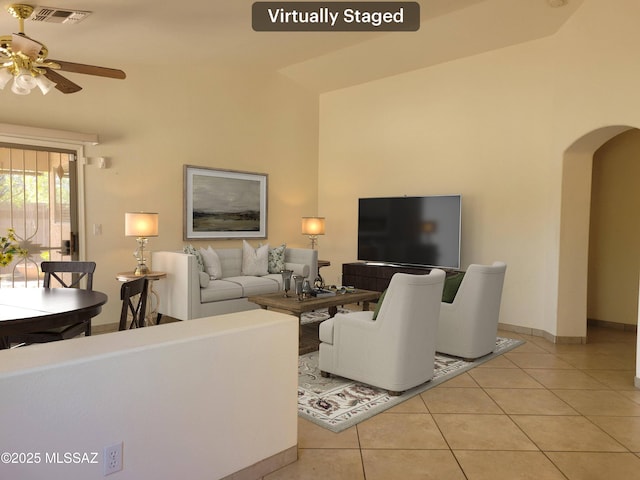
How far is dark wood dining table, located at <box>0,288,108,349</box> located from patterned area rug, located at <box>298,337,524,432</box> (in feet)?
5.07

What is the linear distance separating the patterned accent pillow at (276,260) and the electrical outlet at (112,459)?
4.94 metres

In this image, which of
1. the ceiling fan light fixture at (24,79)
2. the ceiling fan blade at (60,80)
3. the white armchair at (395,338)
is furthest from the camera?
the ceiling fan blade at (60,80)

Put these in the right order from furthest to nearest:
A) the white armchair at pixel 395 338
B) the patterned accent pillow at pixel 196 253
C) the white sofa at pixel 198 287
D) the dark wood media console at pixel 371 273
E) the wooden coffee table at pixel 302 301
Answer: the dark wood media console at pixel 371 273
the patterned accent pillow at pixel 196 253
the white sofa at pixel 198 287
the wooden coffee table at pixel 302 301
the white armchair at pixel 395 338

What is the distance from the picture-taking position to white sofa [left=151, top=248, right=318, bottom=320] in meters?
5.41

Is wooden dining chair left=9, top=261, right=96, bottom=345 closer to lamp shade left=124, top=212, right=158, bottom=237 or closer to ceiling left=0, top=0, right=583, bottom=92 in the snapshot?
lamp shade left=124, top=212, right=158, bottom=237

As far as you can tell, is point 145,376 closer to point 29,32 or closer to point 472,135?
point 29,32

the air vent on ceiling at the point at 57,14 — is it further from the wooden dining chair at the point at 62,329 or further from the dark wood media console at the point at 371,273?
the dark wood media console at the point at 371,273

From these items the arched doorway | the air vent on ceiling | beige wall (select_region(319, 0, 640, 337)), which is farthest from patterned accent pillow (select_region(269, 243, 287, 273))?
the air vent on ceiling

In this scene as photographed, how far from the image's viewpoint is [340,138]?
25.4ft

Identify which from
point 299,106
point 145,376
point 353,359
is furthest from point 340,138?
point 145,376

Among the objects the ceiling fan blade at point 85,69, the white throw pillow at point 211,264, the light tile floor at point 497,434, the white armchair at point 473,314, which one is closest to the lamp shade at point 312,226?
the white throw pillow at point 211,264

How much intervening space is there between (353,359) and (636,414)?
2.01 m

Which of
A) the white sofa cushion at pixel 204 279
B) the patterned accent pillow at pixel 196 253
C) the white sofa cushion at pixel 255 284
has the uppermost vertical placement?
the patterned accent pillow at pixel 196 253

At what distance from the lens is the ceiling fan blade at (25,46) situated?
314cm
